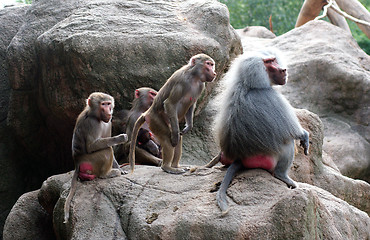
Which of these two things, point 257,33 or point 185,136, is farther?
point 257,33

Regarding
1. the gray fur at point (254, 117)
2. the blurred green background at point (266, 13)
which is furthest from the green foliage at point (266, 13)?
the gray fur at point (254, 117)

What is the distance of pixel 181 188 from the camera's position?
4141 mm

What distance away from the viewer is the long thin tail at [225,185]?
3.53 m

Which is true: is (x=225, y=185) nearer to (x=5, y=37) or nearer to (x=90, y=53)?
(x=90, y=53)

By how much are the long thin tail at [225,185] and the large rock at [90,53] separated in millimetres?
2210

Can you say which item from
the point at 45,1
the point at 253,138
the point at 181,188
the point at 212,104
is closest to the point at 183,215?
the point at 181,188

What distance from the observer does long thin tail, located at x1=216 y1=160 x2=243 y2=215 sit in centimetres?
353

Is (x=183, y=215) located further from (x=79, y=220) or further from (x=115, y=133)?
(x=115, y=133)

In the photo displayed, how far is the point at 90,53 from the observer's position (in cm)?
570

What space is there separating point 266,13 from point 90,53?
11.1 m

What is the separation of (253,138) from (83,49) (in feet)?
8.70

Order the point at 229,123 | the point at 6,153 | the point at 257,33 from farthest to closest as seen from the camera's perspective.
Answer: the point at 257,33, the point at 6,153, the point at 229,123

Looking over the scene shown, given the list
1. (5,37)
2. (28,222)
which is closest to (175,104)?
(28,222)

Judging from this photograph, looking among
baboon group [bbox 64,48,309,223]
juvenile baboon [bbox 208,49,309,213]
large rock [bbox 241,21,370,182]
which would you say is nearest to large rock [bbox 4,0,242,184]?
baboon group [bbox 64,48,309,223]
